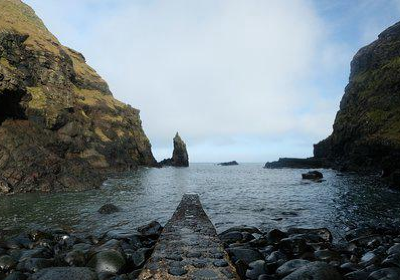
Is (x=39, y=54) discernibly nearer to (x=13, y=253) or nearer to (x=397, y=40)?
(x=13, y=253)

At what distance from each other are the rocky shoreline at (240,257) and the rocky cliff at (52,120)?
1157 inches

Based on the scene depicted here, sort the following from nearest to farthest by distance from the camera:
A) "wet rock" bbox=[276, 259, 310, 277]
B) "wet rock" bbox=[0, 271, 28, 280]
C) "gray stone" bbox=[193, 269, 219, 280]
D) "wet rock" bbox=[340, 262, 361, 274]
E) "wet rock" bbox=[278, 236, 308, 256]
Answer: "gray stone" bbox=[193, 269, 219, 280], "wet rock" bbox=[0, 271, 28, 280], "wet rock" bbox=[276, 259, 310, 277], "wet rock" bbox=[340, 262, 361, 274], "wet rock" bbox=[278, 236, 308, 256]

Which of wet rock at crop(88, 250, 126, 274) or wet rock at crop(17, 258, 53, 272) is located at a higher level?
wet rock at crop(88, 250, 126, 274)

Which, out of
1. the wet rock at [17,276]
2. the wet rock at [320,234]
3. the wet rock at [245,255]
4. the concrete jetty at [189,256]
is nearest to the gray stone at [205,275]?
the concrete jetty at [189,256]

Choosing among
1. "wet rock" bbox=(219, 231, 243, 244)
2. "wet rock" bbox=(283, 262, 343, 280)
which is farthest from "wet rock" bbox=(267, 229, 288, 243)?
"wet rock" bbox=(283, 262, 343, 280)

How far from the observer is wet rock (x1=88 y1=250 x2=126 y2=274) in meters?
11.7

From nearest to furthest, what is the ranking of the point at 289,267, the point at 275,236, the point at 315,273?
the point at 315,273 → the point at 289,267 → the point at 275,236

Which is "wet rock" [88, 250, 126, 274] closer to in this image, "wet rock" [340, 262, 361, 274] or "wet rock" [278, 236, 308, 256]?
"wet rock" [278, 236, 308, 256]

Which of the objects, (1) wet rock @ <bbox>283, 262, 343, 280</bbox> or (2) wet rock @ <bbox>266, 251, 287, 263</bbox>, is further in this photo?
(2) wet rock @ <bbox>266, 251, 287, 263</bbox>

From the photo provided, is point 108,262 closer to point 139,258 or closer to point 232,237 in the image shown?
point 139,258

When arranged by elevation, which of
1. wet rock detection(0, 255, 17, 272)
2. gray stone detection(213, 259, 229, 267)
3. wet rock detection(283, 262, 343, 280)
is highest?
gray stone detection(213, 259, 229, 267)

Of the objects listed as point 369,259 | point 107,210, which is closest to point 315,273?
point 369,259

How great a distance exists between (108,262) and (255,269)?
16.9 ft

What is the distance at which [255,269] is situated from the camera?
1170cm
